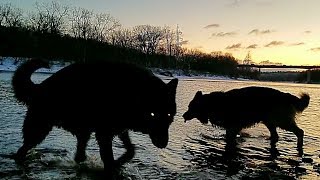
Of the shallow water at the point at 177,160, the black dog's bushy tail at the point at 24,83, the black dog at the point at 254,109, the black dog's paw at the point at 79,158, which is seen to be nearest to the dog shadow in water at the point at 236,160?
the shallow water at the point at 177,160

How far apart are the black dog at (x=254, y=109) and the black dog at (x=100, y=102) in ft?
13.6

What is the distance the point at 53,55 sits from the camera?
300ft

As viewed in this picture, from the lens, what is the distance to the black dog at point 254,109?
10.2m

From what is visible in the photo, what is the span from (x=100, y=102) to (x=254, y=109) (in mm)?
5450

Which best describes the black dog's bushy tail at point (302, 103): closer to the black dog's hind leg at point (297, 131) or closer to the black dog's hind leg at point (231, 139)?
the black dog's hind leg at point (297, 131)

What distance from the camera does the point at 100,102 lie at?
608 centimetres

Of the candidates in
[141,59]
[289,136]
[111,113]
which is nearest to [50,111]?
[111,113]

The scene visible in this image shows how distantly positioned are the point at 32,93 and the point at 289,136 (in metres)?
8.71

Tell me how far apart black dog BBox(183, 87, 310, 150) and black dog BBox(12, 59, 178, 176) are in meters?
4.15

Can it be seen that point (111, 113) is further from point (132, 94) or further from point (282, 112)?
point (282, 112)

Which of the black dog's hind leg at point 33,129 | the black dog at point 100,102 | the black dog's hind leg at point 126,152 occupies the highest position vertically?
the black dog at point 100,102

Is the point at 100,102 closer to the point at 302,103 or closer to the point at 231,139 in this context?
the point at 231,139

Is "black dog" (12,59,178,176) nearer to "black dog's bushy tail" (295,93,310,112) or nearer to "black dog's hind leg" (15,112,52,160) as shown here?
"black dog's hind leg" (15,112,52,160)

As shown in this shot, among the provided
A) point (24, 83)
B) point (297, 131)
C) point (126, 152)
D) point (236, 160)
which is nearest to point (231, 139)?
point (236, 160)
